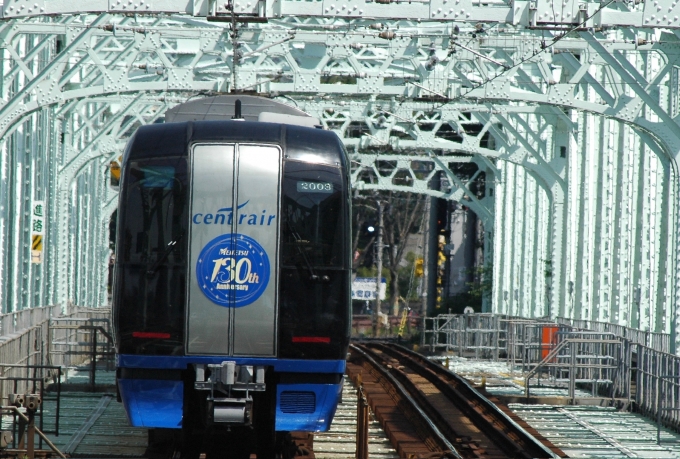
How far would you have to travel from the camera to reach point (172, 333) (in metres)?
11.7

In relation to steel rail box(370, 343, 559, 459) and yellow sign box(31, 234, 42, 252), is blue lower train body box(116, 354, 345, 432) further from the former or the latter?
yellow sign box(31, 234, 42, 252)

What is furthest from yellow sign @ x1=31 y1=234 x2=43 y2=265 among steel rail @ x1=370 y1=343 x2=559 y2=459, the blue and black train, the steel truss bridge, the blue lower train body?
the blue lower train body

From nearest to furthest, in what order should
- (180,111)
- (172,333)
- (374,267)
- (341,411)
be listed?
(172,333), (180,111), (341,411), (374,267)

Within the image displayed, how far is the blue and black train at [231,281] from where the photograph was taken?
11672 millimetres

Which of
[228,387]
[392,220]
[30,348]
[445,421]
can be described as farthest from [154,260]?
[392,220]

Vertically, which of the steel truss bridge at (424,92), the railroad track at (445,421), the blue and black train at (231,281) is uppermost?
the steel truss bridge at (424,92)

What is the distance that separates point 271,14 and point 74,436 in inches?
231

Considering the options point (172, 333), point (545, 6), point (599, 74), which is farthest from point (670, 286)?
point (172, 333)

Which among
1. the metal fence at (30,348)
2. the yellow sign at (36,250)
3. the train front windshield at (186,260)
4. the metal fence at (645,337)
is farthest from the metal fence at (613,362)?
the yellow sign at (36,250)

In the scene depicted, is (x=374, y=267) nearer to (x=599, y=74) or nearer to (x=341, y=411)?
(x=599, y=74)

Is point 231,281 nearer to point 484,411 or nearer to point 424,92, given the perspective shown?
point 484,411

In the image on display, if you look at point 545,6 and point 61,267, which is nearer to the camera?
point 545,6

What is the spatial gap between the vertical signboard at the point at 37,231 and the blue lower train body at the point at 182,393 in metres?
11.4

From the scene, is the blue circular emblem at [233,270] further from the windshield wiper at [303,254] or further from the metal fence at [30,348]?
the metal fence at [30,348]
